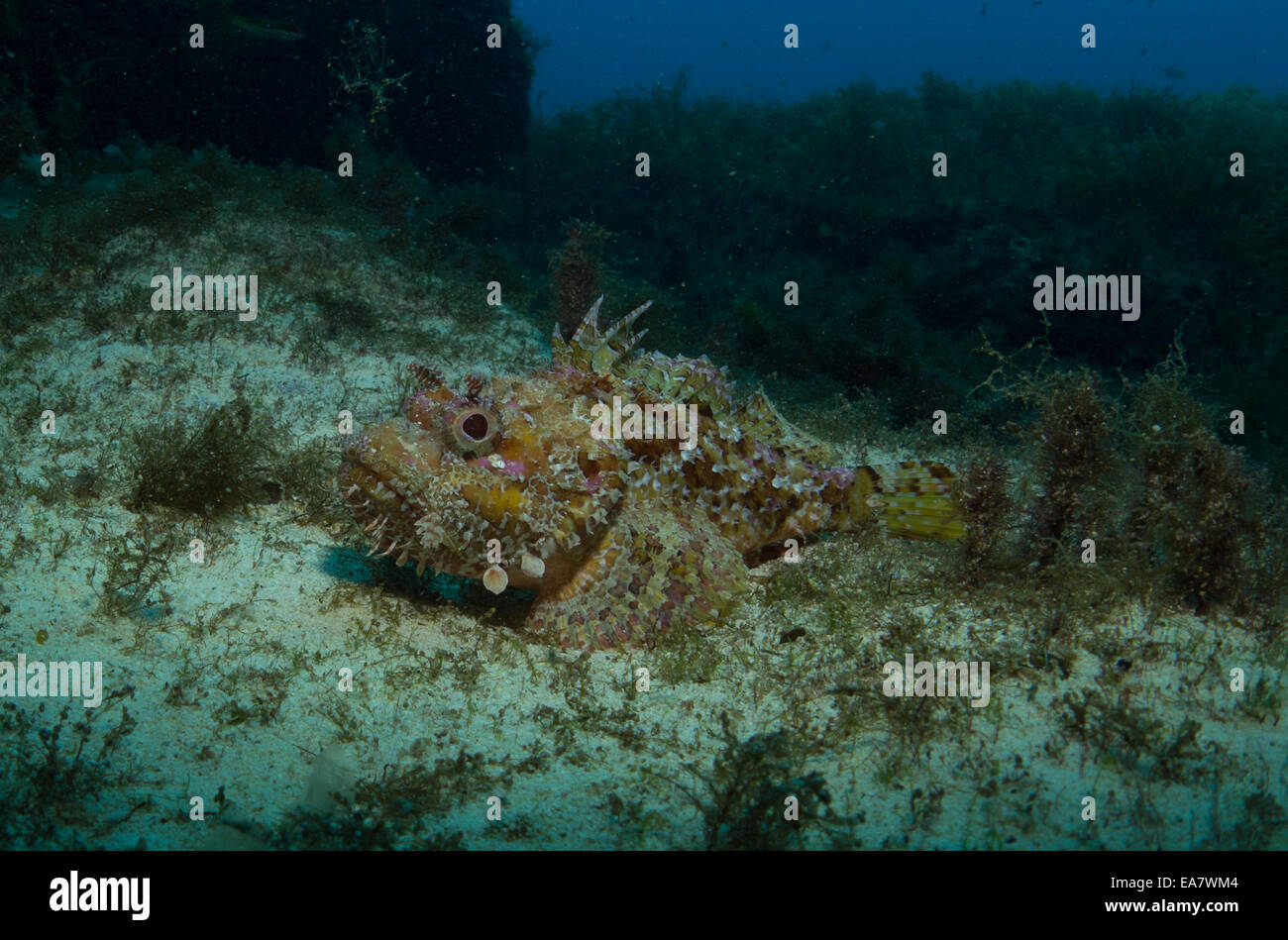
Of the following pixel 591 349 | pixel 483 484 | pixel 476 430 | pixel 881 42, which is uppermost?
pixel 881 42

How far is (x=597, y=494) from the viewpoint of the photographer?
4.29 m

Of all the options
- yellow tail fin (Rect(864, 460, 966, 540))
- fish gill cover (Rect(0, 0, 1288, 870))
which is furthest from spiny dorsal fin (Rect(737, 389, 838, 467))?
yellow tail fin (Rect(864, 460, 966, 540))

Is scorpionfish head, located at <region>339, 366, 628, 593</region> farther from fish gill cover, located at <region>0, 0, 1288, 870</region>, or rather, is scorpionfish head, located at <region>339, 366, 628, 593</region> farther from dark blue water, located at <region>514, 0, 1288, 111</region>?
dark blue water, located at <region>514, 0, 1288, 111</region>

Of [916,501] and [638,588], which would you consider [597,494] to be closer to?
[638,588]

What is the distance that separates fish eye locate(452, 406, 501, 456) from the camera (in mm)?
4047

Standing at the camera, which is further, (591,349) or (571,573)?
(591,349)

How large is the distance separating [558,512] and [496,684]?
0.95 meters

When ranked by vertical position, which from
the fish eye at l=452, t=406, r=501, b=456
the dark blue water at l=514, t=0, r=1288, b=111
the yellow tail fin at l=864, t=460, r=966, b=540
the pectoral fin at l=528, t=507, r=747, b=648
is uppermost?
the dark blue water at l=514, t=0, r=1288, b=111

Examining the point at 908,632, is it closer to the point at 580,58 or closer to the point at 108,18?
the point at 108,18

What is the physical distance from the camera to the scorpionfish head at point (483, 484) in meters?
3.95

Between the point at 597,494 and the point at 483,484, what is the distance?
656mm

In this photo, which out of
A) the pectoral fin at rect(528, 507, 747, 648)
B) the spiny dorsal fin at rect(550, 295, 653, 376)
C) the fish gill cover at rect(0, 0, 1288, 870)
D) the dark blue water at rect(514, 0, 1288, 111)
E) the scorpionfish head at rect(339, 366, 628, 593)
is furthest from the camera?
the dark blue water at rect(514, 0, 1288, 111)

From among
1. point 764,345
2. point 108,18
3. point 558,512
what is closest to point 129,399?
point 558,512

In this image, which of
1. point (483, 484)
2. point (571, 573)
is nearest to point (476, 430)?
point (483, 484)
